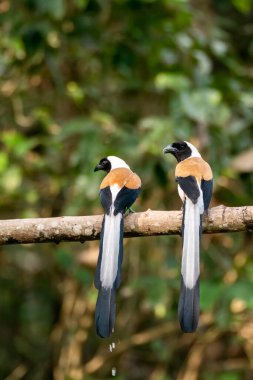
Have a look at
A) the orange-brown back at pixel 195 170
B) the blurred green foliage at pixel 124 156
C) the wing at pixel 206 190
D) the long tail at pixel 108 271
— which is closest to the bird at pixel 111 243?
the long tail at pixel 108 271

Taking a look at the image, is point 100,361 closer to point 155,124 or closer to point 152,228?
point 155,124

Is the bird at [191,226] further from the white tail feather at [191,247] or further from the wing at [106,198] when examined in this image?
the wing at [106,198]

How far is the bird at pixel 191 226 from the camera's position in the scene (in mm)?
2939

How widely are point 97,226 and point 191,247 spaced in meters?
0.47

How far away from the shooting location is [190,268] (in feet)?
10.3

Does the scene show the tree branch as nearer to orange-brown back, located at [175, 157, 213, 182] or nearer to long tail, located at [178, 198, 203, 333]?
long tail, located at [178, 198, 203, 333]

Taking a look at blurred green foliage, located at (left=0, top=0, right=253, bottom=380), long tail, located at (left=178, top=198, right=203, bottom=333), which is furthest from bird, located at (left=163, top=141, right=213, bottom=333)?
blurred green foliage, located at (left=0, top=0, right=253, bottom=380)

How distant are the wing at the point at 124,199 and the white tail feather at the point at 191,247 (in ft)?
1.04

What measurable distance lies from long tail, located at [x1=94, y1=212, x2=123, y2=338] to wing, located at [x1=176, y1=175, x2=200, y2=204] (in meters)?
0.32

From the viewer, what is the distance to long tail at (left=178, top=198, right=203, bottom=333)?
115 inches

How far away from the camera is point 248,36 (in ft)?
23.0

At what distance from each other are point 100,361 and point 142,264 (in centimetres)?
88

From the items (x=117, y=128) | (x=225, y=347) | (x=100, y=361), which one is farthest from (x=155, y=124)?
(x=225, y=347)

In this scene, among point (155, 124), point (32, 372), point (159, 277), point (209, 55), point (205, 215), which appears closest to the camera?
point (205, 215)
